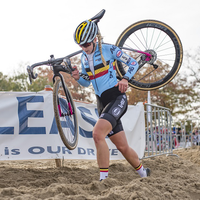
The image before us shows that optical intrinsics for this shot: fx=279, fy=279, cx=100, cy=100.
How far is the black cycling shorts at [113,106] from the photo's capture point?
3.65 meters

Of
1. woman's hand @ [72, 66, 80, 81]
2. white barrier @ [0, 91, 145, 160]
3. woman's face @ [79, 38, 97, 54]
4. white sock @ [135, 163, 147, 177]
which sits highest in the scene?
woman's face @ [79, 38, 97, 54]

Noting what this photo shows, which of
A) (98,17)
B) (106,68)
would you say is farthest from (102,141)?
(98,17)

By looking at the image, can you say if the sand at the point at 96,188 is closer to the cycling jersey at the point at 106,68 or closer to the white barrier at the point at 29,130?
the white barrier at the point at 29,130

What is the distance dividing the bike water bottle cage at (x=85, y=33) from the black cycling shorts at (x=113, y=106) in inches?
29.8

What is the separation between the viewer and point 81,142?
19.7 feet

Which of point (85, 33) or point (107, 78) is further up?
point (85, 33)

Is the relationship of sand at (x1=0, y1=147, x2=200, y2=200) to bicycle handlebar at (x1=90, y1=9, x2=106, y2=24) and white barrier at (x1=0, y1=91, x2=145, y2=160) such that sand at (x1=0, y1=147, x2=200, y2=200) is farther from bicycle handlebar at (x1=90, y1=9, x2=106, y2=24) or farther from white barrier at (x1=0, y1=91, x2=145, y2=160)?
bicycle handlebar at (x1=90, y1=9, x2=106, y2=24)

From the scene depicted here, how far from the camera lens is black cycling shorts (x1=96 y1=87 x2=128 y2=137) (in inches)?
144

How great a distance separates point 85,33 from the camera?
362 centimetres

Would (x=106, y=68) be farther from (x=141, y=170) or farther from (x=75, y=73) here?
(x=141, y=170)

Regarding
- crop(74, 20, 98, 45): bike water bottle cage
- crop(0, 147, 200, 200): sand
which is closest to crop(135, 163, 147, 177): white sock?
crop(0, 147, 200, 200): sand

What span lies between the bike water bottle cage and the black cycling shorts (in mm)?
758

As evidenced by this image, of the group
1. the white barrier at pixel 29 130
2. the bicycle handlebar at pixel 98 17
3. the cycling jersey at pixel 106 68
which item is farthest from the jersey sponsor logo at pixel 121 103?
the white barrier at pixel 29 130

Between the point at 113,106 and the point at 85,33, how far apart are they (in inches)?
40.4
